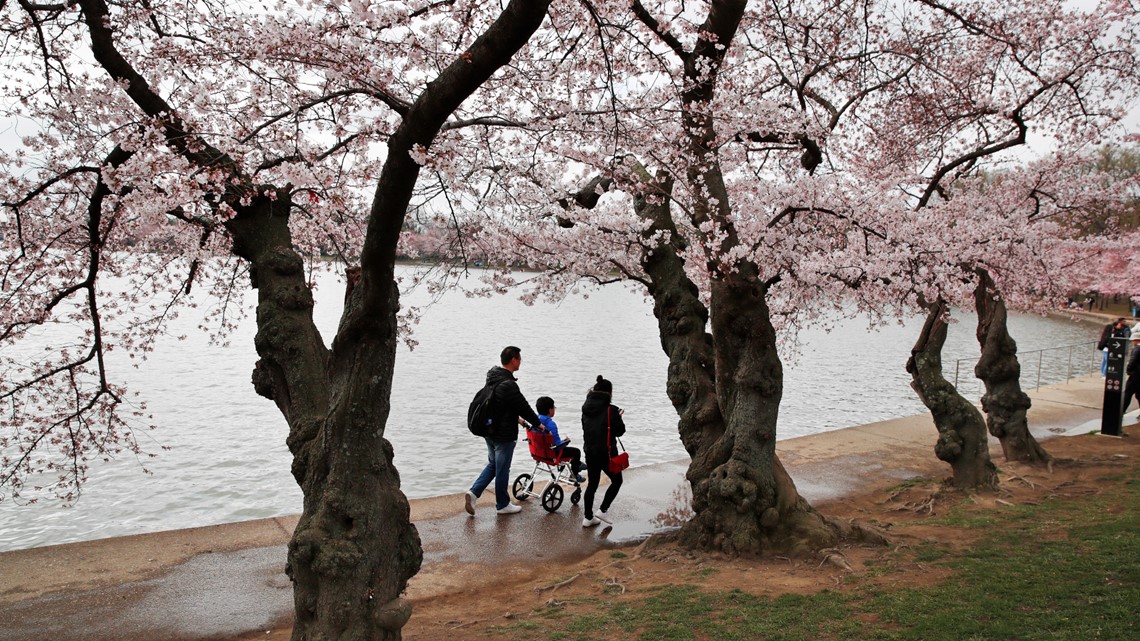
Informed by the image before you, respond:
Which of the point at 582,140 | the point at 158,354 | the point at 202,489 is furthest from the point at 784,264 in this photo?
the point at 158,354

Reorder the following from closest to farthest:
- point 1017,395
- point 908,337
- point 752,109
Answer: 1. point 752,109
2. point 1017,395
3. point 908,337

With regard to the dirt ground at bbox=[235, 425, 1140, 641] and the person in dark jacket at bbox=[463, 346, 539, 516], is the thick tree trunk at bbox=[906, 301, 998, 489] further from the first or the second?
the person in dark jacket at bbox=[463, 346, 539, 516]

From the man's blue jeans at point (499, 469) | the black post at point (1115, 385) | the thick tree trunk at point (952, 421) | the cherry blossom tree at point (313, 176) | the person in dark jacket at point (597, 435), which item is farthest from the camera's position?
the black post at point (1115, 385)

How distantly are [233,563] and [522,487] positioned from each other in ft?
11.1

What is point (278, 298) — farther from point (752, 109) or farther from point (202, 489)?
point (202, 489)

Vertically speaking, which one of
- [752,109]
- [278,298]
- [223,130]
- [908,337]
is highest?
[752,109]

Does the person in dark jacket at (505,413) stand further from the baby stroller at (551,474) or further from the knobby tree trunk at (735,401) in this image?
the knobby tree trunk at (735,401)

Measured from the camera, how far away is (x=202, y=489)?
40.1 ft

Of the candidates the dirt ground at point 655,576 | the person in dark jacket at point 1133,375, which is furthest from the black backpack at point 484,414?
the person in dark jacket at point 1133,375

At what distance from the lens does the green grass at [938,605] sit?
4.80 m

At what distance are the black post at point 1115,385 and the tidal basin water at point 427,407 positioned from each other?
514cm

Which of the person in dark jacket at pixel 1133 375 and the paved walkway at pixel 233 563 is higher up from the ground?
the person in dark jacket at pixel 1133 375

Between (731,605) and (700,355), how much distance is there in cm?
311

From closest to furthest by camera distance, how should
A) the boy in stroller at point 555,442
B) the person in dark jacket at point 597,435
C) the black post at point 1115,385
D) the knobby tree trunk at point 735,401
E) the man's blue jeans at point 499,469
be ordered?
the knobby tree trunk at point 735,401
the person in dark jacket at point 597,435
the man's blue jeans at point 499,469
the boy in stroller at point 555,442
the black post at point 1115,385
